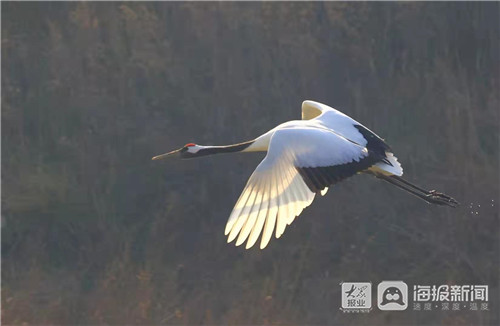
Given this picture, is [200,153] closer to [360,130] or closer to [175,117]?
[360,130]

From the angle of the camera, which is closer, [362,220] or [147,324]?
[147,324]

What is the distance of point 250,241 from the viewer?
7.09 m

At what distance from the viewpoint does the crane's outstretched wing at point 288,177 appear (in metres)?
7.18

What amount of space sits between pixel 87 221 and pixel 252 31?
9.32 feet

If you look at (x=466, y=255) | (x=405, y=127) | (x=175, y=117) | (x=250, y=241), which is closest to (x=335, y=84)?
(x=405, y=127)
